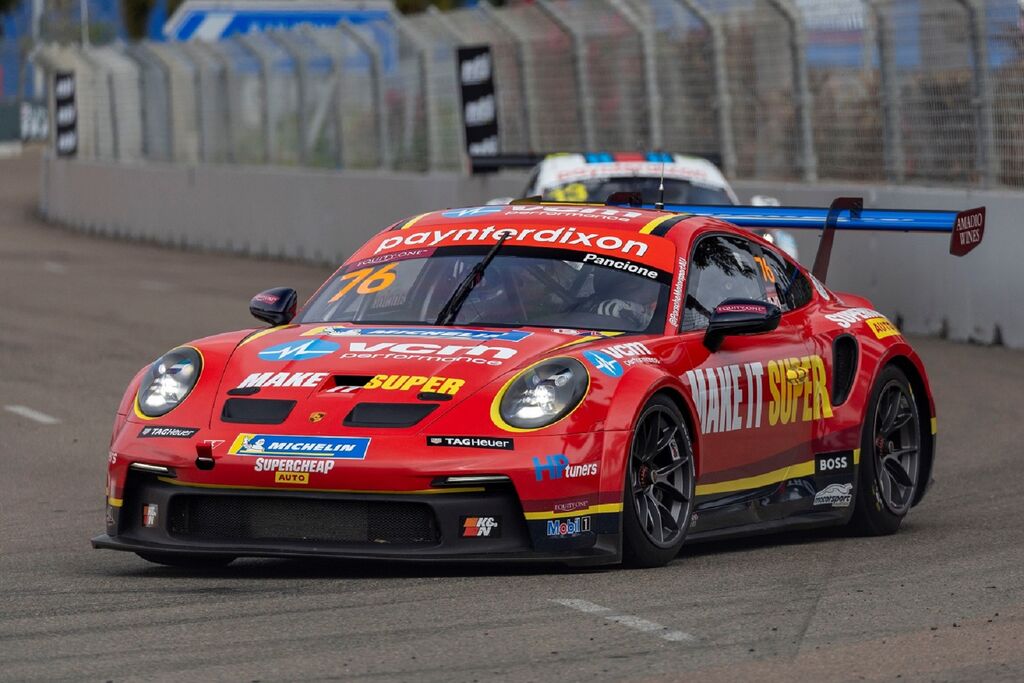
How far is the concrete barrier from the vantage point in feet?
54.9

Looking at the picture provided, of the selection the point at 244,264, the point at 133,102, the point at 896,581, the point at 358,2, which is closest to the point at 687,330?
the point at 896,581

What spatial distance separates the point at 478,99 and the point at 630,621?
63.5 feet

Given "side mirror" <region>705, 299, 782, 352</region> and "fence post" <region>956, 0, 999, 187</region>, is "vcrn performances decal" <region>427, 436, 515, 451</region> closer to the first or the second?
"side mirror" <region>705, 299, 782, 352</region>

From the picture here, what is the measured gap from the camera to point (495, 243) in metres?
8.45

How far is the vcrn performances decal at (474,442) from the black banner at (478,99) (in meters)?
18.2

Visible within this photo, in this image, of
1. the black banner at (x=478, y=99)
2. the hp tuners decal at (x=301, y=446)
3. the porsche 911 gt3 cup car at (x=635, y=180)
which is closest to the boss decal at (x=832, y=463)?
the hp tuners decal at (x=301, y=446)

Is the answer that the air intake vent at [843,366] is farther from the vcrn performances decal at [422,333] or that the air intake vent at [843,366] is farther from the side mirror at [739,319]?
the vcrn performances decal at [422,333]

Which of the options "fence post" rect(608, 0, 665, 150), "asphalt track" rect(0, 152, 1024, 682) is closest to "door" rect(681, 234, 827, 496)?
"asphalt track" rect(0, 152, 1024, 682)

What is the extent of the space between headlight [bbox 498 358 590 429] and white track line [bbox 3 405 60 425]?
6.12m

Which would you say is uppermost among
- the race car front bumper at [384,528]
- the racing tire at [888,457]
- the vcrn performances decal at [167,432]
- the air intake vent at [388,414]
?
the air intake vent at [388,414]

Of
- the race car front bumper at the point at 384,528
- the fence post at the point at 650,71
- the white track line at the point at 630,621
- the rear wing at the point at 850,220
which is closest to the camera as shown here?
the white track line at the point at 630,621

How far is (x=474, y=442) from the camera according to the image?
711 centimetres

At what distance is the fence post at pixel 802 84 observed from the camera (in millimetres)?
19609

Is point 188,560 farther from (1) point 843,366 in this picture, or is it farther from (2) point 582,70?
(2) point 582,70
